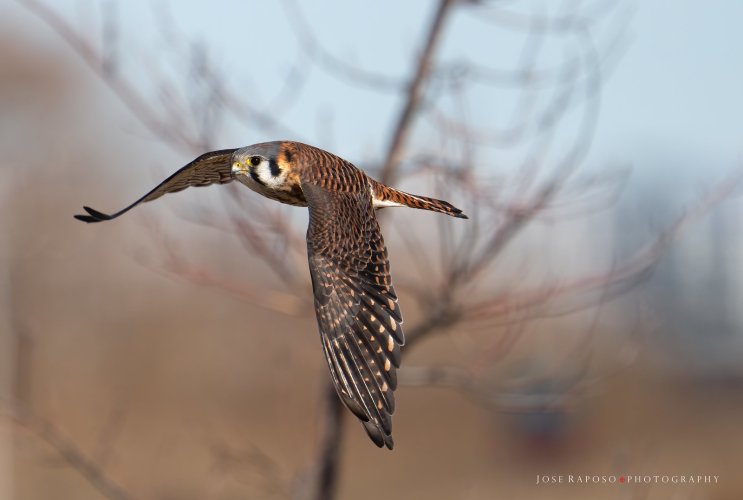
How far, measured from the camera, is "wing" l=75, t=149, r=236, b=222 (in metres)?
3.82

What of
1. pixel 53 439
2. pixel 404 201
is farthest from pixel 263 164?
pixel 53 439

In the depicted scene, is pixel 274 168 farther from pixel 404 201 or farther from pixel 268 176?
pixel 404 201

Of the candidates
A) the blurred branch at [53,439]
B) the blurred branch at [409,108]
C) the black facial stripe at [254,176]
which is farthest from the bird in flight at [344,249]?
the blurred branch at [53,439]

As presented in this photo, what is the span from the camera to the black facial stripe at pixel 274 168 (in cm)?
379

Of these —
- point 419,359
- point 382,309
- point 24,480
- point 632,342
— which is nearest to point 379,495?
point 419,359

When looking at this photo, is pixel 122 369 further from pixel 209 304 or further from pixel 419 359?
pixel 419 359

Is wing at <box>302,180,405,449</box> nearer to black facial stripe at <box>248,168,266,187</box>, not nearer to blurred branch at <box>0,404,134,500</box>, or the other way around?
black facial stripe at <box>248,168,266,187</box>

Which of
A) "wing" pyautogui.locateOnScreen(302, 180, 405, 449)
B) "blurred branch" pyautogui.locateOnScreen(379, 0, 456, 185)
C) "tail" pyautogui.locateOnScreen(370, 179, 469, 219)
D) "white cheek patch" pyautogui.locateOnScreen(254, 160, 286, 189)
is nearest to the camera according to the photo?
"wing" pyautogui.locateOnScreen(302, 180, 405, 449)

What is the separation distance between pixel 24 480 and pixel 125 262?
8.56 meters

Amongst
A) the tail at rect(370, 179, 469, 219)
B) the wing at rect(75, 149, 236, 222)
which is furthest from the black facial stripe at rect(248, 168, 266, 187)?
the tail at rect(370, 179, 469, 219)

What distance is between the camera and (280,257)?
17.2 ft

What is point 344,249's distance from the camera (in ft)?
11.2

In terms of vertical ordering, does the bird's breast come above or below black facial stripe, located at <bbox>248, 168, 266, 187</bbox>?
below

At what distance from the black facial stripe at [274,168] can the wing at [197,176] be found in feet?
0.61
